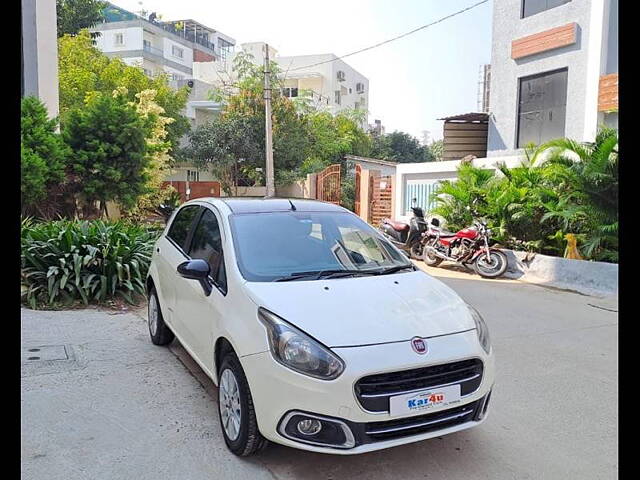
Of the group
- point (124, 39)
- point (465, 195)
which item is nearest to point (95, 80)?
point (465, 195)

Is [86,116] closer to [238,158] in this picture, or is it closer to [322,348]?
[322,348]

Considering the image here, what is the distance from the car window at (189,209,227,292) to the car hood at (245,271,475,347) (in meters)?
0.43

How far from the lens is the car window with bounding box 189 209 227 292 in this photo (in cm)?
379

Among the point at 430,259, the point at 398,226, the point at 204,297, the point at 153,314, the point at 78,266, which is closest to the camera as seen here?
the point at 204,297

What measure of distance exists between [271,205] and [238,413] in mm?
1810

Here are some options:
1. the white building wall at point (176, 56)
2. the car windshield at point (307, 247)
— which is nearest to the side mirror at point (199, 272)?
the car windshield at point (307, 247)

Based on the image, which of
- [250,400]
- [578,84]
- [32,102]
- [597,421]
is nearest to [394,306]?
[250,400]

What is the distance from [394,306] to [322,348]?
2.09ft

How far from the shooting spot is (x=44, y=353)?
16.9 ft

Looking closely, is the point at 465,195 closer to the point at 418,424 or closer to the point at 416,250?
the point at 416,250

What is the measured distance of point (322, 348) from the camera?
2.87m

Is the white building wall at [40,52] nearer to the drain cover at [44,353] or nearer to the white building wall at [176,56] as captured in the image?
the drain cover at [44,353]

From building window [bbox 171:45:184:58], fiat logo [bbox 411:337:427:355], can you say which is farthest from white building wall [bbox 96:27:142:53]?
fiat logo [bbox 411:337:427:355]

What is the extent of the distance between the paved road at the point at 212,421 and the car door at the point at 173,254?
0.52m
